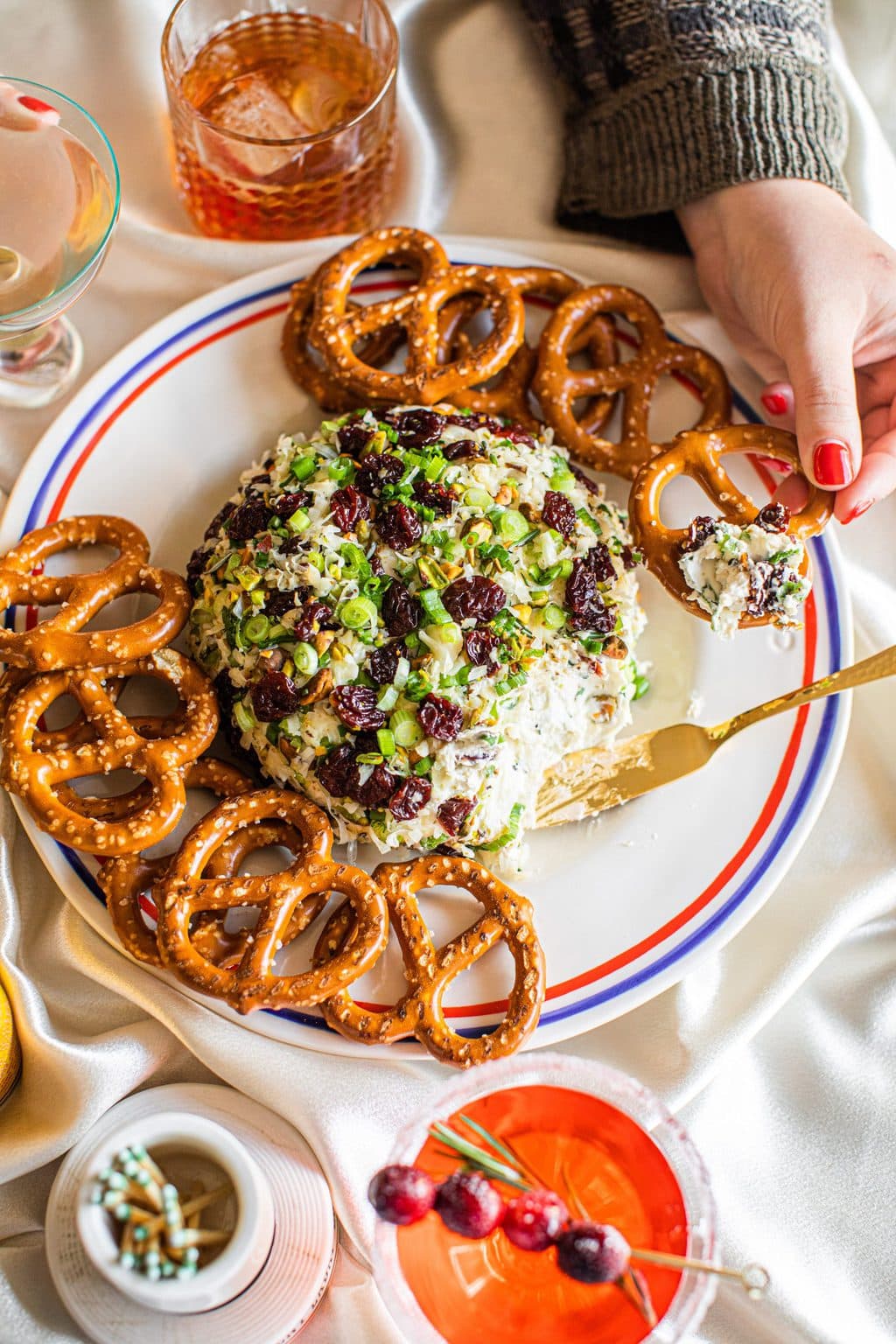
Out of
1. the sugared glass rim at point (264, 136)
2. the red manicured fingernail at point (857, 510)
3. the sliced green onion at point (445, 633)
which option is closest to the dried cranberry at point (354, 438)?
the sliced green onion at point (445, 633)

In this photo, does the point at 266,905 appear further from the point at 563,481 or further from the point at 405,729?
the point at 563,481

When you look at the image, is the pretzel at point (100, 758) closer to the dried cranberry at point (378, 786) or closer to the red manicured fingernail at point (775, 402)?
the dried cranberry at point (378, 786)

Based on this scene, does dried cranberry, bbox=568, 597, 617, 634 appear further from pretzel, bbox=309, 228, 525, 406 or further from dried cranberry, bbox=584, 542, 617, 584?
pretzel, bbox=309, 228, 525, 406

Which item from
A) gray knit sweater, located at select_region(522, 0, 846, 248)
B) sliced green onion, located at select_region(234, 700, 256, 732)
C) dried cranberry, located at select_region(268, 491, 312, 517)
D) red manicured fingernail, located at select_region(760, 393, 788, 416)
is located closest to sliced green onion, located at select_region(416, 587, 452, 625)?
dried cranberry, located at select_region(268, 491, 312, 517)

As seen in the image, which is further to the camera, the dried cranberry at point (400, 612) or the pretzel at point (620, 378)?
the pretzel at point (620, 378)

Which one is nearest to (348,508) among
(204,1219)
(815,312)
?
(815,312)

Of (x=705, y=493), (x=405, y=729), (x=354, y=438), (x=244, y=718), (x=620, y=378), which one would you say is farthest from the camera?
(x=620, y=378)

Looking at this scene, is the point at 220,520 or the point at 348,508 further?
the point at 220,520
